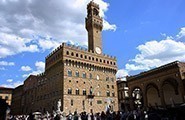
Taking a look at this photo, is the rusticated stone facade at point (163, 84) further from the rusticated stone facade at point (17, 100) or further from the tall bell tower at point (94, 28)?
the rusticated stone facade at point (17, 100)

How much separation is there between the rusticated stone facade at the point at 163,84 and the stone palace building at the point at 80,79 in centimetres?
1129

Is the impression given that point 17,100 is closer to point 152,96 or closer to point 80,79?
point 80,79

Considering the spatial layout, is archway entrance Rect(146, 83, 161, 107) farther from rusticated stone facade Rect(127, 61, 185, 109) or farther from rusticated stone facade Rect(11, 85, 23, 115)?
rusticated stone facade Rect(11, 85, 23, 115)

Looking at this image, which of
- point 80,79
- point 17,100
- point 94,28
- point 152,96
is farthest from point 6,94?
point 152,96

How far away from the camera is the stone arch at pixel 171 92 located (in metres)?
32.0

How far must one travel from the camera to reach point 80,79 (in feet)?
159

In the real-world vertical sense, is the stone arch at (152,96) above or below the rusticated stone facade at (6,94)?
below

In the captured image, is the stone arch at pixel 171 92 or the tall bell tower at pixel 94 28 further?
the tall bell tower at pixel 94 28

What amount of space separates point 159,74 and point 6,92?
61681 mm

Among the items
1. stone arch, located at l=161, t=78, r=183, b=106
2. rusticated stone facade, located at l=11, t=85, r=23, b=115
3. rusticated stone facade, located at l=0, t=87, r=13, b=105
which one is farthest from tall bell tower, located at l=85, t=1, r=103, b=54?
rusticated stone facade, located at l=0, t=87, r=13, b=105

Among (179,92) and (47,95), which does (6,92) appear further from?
(179,92)

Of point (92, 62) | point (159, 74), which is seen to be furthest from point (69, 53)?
point (159, 74)

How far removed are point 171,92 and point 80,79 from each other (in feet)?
71.5

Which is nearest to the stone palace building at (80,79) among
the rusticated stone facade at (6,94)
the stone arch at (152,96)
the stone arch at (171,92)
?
the stone arch at (152,96)
